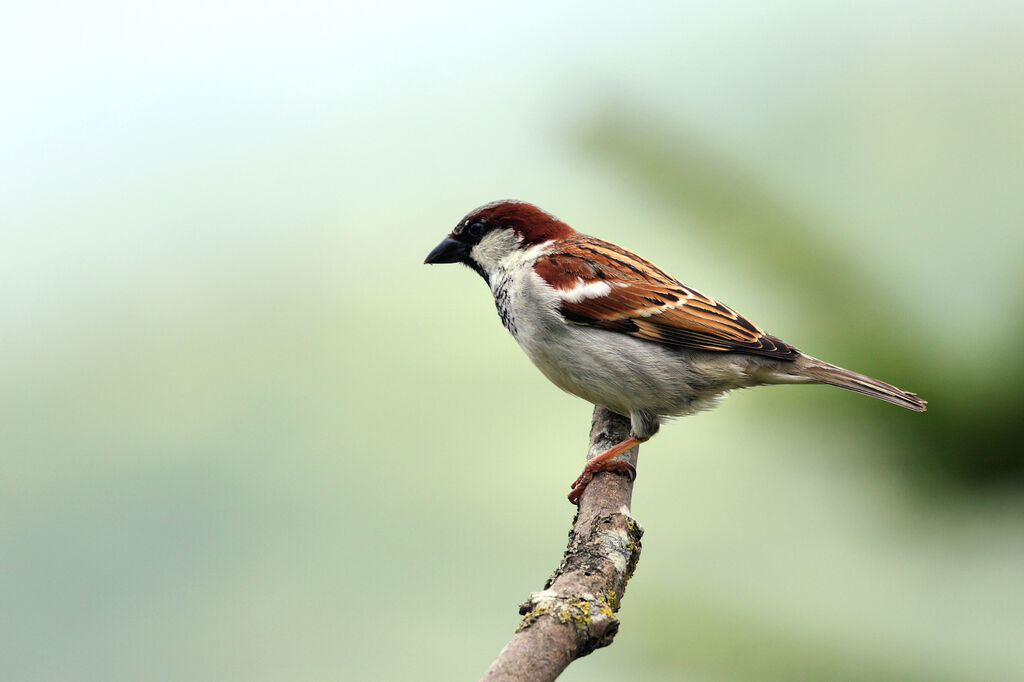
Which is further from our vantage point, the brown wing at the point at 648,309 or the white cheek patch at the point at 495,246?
the white cheek patch at the point at 495,246

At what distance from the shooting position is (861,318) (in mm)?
1988

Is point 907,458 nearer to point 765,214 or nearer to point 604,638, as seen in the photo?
point 765,214

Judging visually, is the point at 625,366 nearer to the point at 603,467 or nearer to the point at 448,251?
the point at 603,467

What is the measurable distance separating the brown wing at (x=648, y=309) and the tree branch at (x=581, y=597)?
0.42m

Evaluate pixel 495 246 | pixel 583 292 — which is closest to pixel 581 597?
pixel 583 292

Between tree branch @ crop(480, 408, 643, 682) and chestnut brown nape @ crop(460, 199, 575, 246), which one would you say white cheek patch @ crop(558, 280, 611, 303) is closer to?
chestnut brown nape @ crop(460, 199, 575, 246)

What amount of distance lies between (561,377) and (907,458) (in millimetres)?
693

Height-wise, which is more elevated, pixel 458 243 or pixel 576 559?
pixel 458 243

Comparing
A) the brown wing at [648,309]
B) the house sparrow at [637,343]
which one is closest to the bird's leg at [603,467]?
the house sparrow at [637,343]

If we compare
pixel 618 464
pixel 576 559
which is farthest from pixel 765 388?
pixel 576 559

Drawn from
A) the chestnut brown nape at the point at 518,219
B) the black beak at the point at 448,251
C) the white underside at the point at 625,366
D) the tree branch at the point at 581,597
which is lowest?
the tree branch at the point at 581,597

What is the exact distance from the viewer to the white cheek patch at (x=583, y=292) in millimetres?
2043

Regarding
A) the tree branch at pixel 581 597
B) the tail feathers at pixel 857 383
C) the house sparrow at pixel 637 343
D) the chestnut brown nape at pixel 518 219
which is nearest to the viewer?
the tree branch at pixel 581 597

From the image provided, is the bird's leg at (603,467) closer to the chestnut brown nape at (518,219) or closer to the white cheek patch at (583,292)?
the white cheek patch at (583,292)
